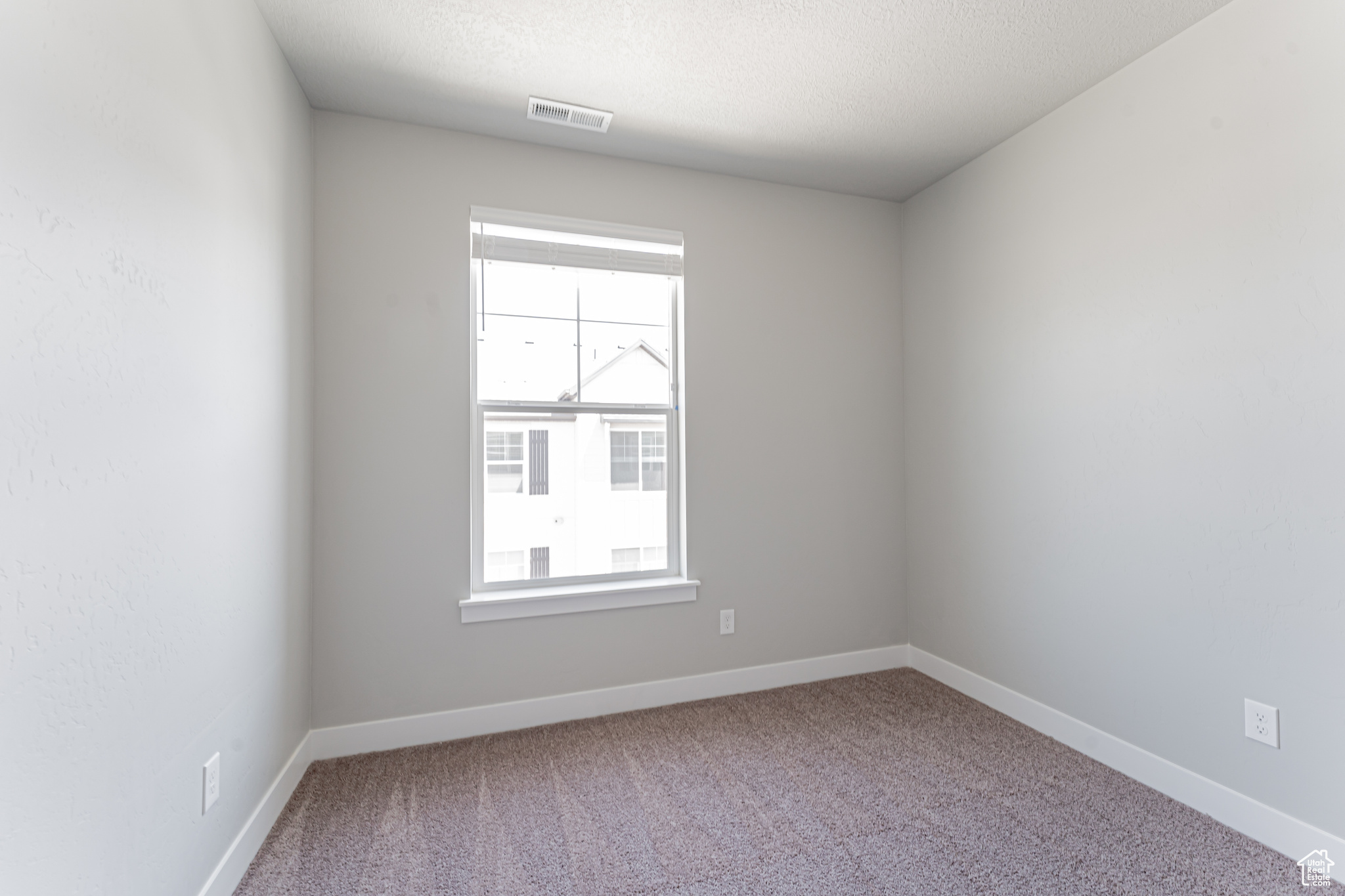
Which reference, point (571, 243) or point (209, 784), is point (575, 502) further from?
point (209, 784)

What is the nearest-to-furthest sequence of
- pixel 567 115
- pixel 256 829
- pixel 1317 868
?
pixel 1317 868, pixel 256 829, pixel 567 115

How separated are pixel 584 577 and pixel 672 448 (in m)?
0.76

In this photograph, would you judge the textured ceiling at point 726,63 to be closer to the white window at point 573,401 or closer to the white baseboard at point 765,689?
the white window at point 573,401

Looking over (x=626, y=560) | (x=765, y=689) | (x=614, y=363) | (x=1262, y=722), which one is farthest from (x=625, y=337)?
(x=1262, y=722)

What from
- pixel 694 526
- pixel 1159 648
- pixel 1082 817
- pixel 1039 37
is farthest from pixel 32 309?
pixel 1159 648

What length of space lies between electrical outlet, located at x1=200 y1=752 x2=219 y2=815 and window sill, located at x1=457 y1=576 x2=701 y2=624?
1.04 metres

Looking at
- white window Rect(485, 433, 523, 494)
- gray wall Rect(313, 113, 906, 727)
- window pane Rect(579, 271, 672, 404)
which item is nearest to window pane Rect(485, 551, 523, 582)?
gray wall Rect(313, 113, 906, 727)

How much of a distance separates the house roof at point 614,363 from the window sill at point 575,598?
889 millimetres

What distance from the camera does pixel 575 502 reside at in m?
2.94

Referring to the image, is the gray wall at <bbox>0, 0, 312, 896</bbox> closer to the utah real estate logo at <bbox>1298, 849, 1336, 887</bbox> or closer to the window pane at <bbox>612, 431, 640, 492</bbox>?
the window pane at <bbox>612, 431, 640, 492</bbox>

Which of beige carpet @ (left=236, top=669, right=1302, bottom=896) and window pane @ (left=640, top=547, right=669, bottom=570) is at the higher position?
window pane @ (left=640, top=547, right=669, bottom=570)

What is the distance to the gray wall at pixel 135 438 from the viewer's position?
1.01 metres

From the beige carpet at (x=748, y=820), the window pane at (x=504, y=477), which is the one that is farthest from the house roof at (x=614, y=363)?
the beige carpet at (x=748, y=820)

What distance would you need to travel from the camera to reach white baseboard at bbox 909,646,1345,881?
5.94 feet
